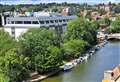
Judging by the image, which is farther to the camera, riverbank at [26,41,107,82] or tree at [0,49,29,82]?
riverbank at [26,41,107,82]

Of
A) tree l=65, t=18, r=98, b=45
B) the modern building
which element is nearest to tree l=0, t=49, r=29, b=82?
tree l=65, t=18, r=98, b=45

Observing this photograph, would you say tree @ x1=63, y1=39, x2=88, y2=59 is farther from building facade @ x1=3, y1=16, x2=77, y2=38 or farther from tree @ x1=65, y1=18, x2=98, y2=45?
building facade @ x1=3, y1=16, x2=77, y2=38

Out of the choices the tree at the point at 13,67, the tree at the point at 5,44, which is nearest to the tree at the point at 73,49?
the tree at the point at 5,44

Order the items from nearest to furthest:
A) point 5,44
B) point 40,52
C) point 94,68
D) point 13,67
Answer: point 13,67, point 40,52, point 5,44, point 94,68

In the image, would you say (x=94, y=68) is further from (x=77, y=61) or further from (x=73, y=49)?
(x=73, y=49)

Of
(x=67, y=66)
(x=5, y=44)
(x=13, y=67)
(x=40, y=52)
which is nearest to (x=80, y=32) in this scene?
(x=67, y=66)

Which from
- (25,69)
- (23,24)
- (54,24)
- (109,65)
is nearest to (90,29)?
(54,24)

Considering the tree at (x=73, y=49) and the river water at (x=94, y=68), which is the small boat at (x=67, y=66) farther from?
the tree at (x=73, y=49)

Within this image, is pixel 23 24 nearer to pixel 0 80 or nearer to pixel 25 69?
pixel 25 69
